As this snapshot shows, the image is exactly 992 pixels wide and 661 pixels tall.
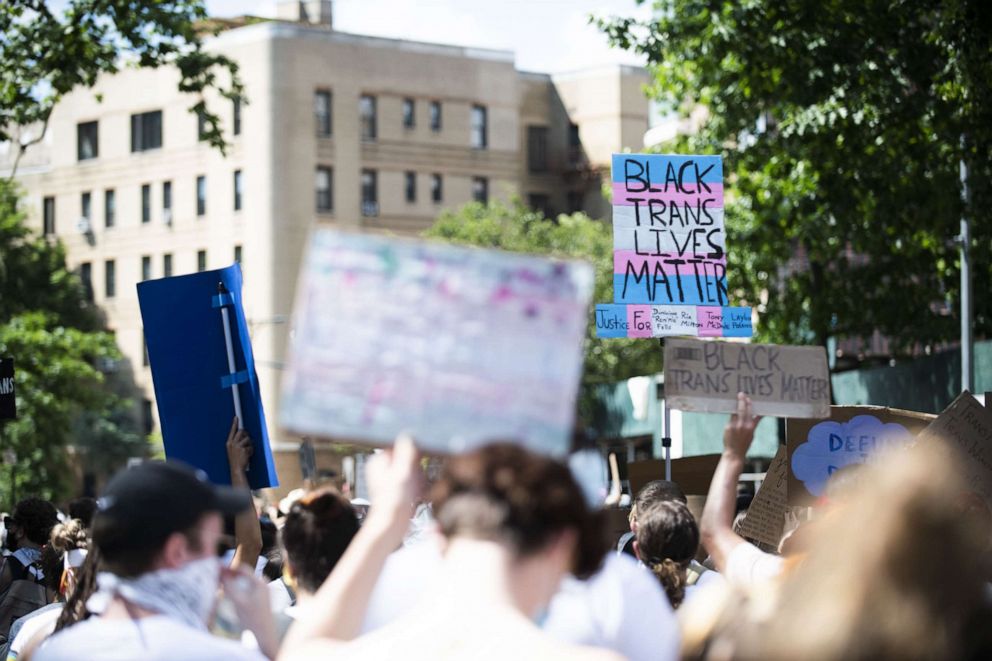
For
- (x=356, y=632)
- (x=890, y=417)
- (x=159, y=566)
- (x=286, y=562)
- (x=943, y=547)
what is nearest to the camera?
(x=943, y=547)

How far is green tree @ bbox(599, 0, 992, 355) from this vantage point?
17.7 meters

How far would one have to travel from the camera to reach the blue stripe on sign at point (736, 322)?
445 inches

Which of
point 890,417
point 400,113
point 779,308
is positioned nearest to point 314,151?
point 400,113

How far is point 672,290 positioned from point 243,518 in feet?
16.8

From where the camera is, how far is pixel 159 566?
4.12 meters

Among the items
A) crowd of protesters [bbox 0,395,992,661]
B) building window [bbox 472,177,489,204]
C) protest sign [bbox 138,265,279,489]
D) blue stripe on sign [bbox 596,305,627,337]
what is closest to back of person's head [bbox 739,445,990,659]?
crowd of protesters [bbox 0,395,992,661]

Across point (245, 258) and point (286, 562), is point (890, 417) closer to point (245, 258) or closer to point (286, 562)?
point (286, 562)

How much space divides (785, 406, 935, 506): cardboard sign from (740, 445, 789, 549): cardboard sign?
8cm

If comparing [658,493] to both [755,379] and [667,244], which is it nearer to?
[755,379]

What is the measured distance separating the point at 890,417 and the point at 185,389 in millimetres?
3810

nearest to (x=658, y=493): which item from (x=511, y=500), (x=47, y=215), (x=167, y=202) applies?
(x=511, y=500)

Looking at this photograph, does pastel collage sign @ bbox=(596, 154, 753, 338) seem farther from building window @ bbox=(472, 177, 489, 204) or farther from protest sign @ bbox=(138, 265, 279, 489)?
building window @ bbox=(472, 177, 489, 204)

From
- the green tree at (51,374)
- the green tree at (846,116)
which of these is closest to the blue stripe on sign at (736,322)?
the green tree at (846,116)

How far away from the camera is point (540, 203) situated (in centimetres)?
6875
